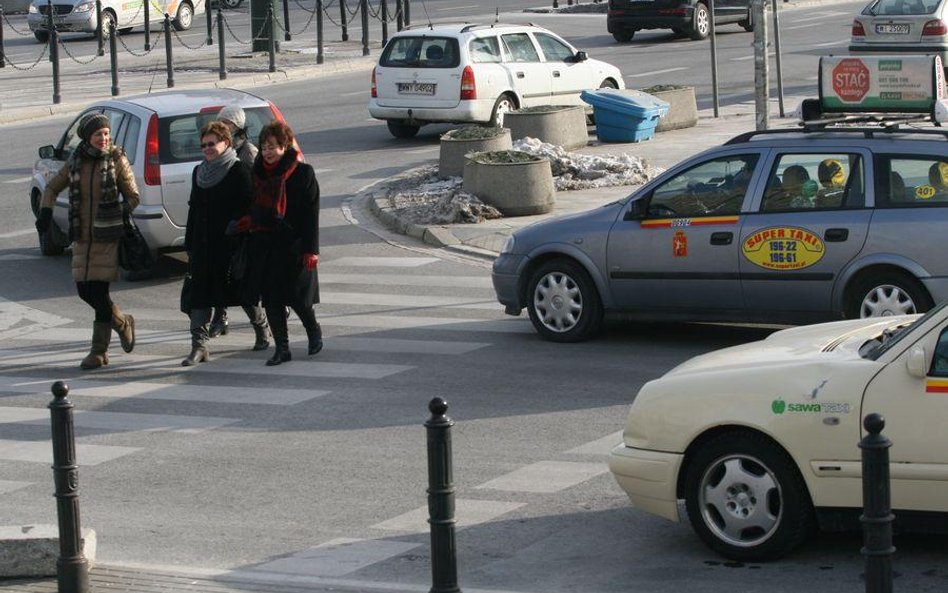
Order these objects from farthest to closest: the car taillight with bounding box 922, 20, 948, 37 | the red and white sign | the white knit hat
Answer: the car taillight with bounding box 922, 20, 948, 37 < the red and white sign < the white knit hat

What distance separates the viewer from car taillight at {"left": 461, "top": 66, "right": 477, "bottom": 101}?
2381cm

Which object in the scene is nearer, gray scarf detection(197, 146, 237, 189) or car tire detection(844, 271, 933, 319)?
car tire detection(844, 271, 933, 319)

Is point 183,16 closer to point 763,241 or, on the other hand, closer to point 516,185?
point 516,185

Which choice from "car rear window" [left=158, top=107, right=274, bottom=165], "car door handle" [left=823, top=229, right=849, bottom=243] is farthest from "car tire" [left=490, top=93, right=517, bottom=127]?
"car door handle" [left=823, top=229, right=849, bottom=243]

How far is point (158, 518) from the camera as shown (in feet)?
28.3

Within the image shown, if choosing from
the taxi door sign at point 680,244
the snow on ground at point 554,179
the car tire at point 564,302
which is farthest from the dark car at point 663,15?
the taxi door sign at point 680,244

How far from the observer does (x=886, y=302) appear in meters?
11.2

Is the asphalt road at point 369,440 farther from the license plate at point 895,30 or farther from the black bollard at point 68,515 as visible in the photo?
the license plate at point 895,30

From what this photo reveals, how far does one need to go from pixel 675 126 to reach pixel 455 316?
1169cm

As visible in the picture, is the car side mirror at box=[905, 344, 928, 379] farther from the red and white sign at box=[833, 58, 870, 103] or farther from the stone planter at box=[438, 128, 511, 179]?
the stone planter at box=[438, 128, 511, 179]

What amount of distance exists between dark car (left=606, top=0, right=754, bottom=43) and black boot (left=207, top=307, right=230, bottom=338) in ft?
86.1

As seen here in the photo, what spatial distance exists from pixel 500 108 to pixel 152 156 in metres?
9.53

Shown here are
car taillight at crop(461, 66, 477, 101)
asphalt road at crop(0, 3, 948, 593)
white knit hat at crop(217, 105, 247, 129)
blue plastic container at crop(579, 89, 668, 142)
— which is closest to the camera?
asphalt road at crop(0, 3, 948, 593)

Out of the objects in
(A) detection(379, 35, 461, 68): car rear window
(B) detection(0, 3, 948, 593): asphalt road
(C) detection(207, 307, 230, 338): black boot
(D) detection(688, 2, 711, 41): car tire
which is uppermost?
(D) detection(688, 2, 711, 41): car tire
